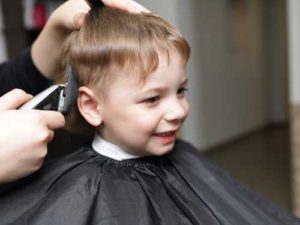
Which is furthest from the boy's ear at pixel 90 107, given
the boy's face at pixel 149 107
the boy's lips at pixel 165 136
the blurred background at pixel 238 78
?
the blurred background at pixel 238 78

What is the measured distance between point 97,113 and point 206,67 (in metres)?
3.32

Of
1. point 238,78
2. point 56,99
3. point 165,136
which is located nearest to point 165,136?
point 165,136

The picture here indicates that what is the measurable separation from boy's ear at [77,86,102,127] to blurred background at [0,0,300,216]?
1.45m

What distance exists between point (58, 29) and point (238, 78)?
3771 mm

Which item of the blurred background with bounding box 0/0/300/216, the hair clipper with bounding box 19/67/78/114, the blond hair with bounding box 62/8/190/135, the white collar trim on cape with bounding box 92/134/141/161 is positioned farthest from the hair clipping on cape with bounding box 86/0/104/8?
the blurred background with bounding box 0/0/300/216

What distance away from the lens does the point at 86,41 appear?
2.97ft

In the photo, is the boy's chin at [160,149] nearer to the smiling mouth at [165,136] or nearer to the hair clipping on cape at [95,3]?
the smiling mouth at [165,136]

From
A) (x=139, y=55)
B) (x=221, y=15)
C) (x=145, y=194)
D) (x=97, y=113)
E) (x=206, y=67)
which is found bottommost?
(x=206, y=67)

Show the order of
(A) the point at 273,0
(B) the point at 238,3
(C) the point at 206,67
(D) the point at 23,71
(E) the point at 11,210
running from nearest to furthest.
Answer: (E) the point at 11,210 → (D) the point at 23,71 → (C) the point at 206,67 → (B) the point at 238,3 → (A) the point at 273,0

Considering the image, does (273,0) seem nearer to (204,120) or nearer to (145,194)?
(204,120)

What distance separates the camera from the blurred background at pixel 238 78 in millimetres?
2342

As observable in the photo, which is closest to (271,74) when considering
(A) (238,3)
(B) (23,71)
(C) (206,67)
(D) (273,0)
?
(D) (273,0)

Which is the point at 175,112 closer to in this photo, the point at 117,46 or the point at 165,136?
the point at 165,136

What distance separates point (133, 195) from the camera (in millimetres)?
912
